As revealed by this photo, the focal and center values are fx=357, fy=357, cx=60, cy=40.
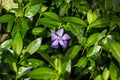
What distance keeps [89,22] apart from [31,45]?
28cm

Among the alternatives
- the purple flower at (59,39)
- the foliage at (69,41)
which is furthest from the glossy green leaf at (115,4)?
the purple flower at (59,39)

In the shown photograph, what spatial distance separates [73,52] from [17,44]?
0.23 meters

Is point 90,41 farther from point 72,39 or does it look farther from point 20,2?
point 20,2

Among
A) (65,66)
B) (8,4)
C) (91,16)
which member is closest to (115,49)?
(65,66)

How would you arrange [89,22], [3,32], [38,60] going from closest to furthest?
[38,60] → [89,22] → [3,32]

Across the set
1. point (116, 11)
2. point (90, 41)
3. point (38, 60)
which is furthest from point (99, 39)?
point (38, 60)

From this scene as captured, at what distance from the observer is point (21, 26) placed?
1.54m

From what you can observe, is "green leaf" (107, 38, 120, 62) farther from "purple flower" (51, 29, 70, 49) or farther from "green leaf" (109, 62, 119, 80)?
"purple flower" (51, 29, 70, 49)

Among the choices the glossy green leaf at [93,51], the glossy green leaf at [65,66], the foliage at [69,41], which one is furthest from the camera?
the glossy green leaf at [93,51]

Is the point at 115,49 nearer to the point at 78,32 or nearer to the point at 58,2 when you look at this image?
the point at 78,32

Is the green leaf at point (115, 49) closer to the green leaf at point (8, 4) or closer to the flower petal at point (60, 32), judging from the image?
the flower petal at point (60, 32)

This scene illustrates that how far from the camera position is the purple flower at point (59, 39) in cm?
157

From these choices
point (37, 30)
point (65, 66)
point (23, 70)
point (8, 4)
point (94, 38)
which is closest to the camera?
point (65, 66)

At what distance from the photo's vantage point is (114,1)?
1596mm
